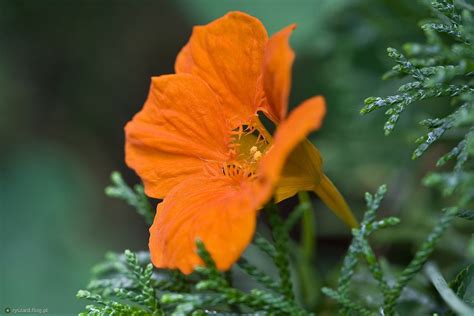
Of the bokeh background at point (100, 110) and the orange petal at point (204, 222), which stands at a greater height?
the bokeh background at point (100, 110)

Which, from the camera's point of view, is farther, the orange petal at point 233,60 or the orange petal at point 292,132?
the orange petal at point 233,60

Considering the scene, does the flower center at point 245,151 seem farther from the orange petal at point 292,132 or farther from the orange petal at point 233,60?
the orange petal at point 292,132

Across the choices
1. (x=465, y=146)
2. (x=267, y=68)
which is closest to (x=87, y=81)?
(x=267, y=68)

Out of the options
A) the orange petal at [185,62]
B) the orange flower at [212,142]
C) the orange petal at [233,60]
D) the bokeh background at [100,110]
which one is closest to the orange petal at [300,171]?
the orange flower at [212,142]

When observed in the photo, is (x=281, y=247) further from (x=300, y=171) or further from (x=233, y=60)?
(x=233, y=60)

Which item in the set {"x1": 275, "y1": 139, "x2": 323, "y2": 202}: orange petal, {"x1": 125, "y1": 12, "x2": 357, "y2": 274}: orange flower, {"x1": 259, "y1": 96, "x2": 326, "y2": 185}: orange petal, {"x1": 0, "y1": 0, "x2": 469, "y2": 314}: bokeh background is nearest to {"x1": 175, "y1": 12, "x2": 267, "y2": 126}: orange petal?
{"x1": 125, "y1": 12, "x2": 357, "y2": 274}: orange flower

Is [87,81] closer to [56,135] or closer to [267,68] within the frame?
[56,135]
